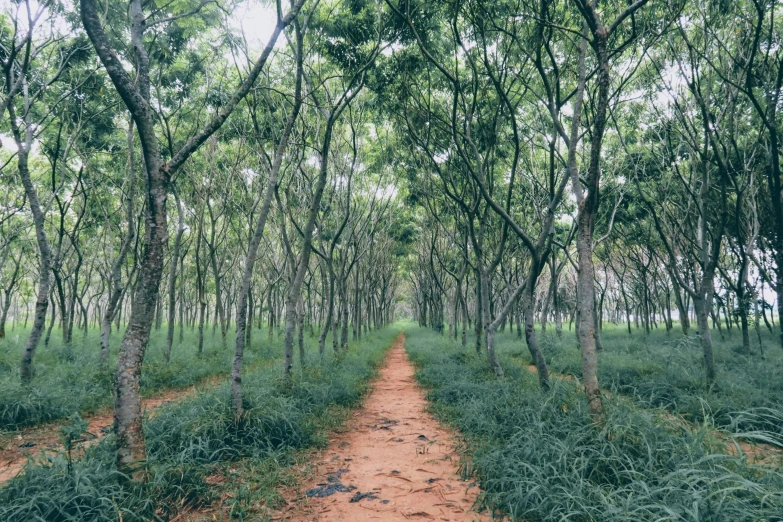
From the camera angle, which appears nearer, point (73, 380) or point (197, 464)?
point (197, 464)

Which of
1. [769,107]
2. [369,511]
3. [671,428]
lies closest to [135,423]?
[369,511]

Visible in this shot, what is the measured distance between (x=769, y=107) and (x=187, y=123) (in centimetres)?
1555

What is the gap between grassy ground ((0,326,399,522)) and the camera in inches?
126

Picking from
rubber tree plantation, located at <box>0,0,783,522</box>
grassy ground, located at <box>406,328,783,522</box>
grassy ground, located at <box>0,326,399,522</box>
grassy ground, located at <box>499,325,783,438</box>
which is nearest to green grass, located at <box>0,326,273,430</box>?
rubber tree plantation, located at <box>0,0,783,522</box>

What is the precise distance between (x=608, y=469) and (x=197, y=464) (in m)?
4.77

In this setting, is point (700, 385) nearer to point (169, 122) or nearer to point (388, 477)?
point (388, 477)

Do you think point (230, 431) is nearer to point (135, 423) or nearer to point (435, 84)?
point (135, 423)

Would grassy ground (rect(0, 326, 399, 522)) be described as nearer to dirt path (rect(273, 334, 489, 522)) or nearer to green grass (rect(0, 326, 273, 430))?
dirt path (rect(273, 334, 489, 522))

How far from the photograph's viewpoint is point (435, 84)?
9844 millimetres

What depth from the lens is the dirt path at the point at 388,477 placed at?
3758 mm

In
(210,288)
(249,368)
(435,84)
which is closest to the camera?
(435,84)

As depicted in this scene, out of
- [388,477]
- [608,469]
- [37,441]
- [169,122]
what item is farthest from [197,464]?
[169,122]

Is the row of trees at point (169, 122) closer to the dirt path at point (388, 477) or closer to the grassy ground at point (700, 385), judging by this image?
the dirt path at point (388, 477)

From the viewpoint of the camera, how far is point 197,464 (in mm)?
4590
